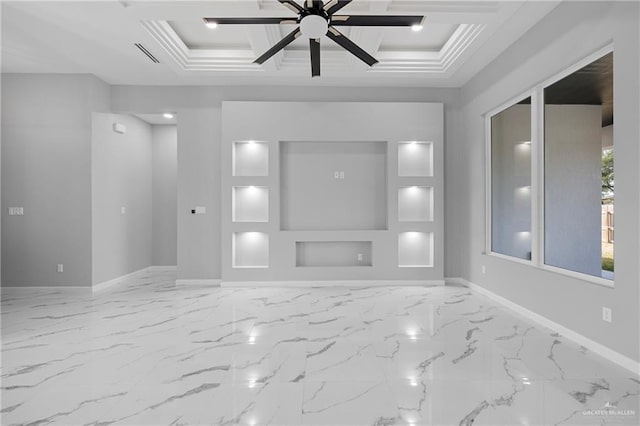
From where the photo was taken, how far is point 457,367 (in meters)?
2.72

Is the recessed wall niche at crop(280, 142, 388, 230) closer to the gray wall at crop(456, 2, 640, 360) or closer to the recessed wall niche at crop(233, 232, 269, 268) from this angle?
the recessed wall niche at crop(233, 232, 269, 268)

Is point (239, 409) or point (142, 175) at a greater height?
point (142, 175)

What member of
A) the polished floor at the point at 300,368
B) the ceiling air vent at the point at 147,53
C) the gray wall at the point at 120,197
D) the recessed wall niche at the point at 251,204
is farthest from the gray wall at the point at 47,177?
the recessed wall niche at the point at 251,204

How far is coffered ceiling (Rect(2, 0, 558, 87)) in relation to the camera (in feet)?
11.9

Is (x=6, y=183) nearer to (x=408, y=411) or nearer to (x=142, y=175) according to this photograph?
(x=142, y=175)

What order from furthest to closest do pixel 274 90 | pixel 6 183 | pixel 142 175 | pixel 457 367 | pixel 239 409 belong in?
pixel 142 175, pixel 274 90, pixel 6 183, pixel 457 367, pixel 239 409

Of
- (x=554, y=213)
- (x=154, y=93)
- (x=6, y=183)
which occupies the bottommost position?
(x=554, y=213)

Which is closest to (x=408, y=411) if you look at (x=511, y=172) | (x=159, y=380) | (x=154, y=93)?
(x=159, y=380)

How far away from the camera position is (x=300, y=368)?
8.89ft

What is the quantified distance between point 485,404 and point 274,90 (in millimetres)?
5176

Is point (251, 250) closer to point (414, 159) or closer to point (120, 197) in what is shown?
point (120, 197)

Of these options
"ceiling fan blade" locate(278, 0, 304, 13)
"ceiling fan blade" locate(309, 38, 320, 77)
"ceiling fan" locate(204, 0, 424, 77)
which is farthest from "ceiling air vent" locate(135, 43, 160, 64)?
"ceiling fan blade" locate(278, 0, 304, 13)

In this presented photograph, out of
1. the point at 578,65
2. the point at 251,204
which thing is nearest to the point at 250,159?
the point at 251,204

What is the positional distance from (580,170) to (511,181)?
1164 mm
